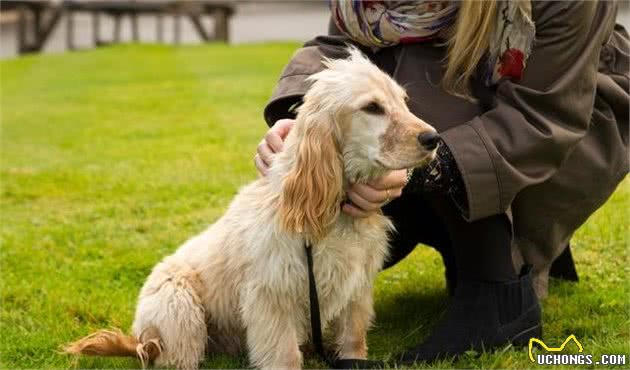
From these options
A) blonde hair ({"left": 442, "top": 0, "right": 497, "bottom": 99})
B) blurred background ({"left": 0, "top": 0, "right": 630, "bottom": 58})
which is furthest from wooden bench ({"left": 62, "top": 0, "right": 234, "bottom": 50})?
blonde hair ({"left": 442, "top": 0, "right": 497, "bottom": 99})

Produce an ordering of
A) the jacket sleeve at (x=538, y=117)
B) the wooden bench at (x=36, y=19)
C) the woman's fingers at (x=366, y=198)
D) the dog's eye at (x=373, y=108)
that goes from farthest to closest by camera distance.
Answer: the wooden bench at (x=36, y=19), the jacket sleeve at (x=538, y=117), the woman's fingers at (x=366, y=198), the dog's eye at (x=373, y=108)

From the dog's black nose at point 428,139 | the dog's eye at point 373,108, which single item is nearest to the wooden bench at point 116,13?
the dog's eye at point 373,108

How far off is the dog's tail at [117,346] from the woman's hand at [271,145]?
32.4 inches

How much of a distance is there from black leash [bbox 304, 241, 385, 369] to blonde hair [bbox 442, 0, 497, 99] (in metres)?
0.89

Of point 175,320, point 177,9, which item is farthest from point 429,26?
point 177,9

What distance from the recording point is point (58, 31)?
29.9 metres

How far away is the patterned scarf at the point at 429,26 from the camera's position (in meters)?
3.55

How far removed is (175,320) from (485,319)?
123cm

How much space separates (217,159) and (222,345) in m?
4.56

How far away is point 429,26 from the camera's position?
3.74 metres

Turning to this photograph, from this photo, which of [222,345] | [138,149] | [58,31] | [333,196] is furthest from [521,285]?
[58,31]

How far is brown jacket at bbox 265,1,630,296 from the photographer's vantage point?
3480 mm

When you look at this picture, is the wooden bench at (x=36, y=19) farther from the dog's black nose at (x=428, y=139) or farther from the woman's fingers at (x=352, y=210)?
the dog's black nose at (x=428, y=139)

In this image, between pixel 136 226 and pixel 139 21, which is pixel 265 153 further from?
pixel 139 21
